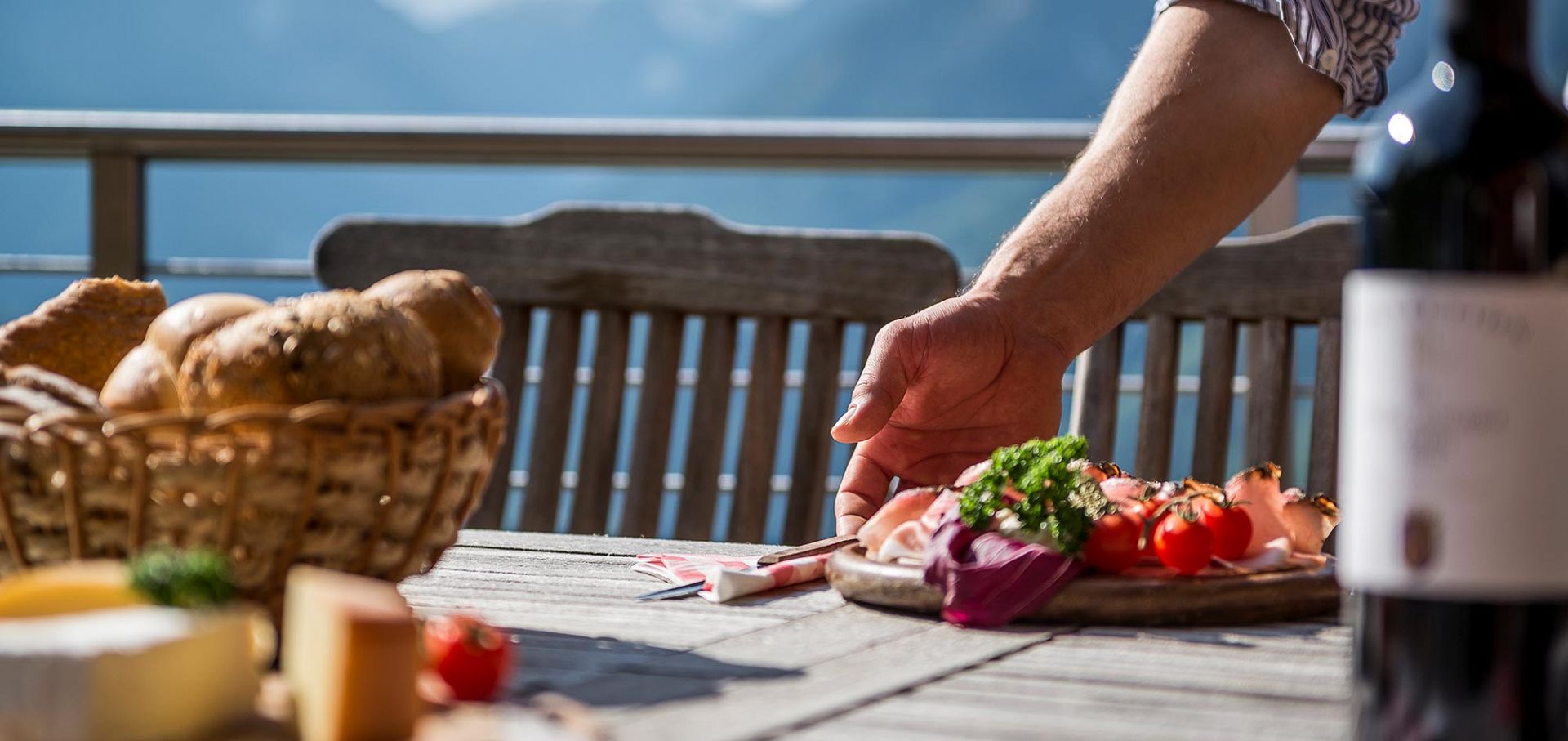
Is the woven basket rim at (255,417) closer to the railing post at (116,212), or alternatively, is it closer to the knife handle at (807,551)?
the knife handle at (807,551)

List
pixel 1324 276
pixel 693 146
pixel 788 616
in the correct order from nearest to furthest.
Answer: pixel 788 616 → pixel 1324 276 → pixel 693 146

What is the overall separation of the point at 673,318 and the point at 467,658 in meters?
1.42

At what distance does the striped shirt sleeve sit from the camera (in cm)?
167

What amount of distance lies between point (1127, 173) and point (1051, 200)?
4.1 inches

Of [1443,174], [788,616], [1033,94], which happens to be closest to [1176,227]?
[788,616]

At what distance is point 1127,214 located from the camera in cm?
175

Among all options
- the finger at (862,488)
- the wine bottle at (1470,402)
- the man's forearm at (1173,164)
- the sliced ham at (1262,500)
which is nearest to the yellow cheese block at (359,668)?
the wine bottle at (1470,402)

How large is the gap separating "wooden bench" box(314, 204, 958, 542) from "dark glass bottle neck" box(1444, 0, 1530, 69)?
1.41 meters

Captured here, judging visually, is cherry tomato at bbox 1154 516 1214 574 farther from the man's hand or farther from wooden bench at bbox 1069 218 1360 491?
wooden bench at bbox 1069 218 1360 491

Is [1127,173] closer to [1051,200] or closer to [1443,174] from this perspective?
[1051,200]

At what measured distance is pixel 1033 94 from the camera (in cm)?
3147

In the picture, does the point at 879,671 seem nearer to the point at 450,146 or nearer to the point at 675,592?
the point at 675,592

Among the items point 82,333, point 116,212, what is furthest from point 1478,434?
point 116,212

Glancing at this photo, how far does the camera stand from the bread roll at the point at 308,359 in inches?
30.7
